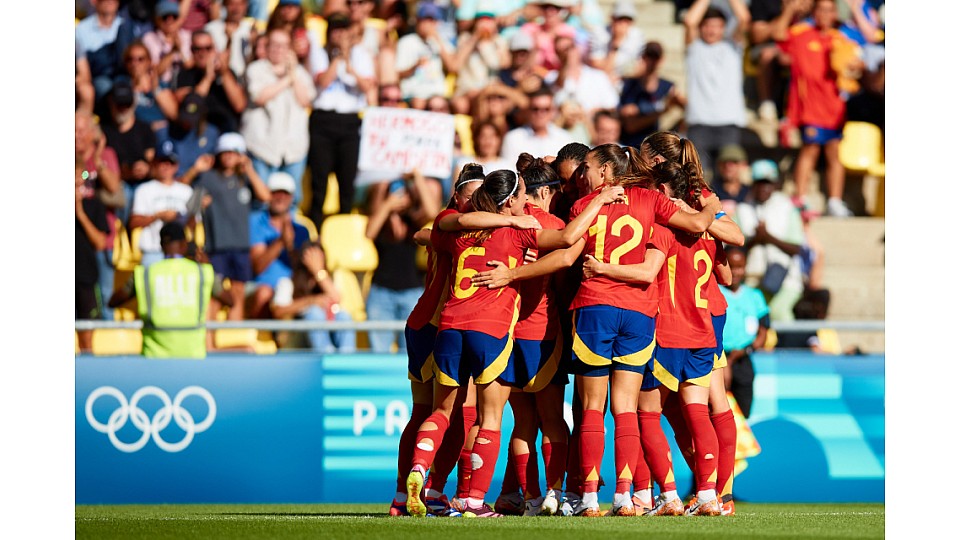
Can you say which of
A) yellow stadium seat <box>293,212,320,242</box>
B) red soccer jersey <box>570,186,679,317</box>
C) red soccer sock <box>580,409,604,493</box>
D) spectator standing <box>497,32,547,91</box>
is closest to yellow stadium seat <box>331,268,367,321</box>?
yellow stadium seat <box>293,212,320,242</box>

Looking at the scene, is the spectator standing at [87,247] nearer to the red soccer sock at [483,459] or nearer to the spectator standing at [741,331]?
the spectator standing at [741,331]

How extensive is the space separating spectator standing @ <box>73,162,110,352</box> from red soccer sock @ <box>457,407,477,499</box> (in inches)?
231

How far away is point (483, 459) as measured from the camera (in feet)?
28.3

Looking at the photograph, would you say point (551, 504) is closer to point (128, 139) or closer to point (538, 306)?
point (538, 306)

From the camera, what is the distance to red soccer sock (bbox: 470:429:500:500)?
864cm

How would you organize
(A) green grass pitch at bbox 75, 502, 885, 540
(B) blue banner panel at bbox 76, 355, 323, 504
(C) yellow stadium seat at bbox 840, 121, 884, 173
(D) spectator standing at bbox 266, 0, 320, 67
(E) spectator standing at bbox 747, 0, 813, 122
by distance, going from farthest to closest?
(E) spectator standing at bbox 747, 0, 813, 122 → (C) yellow stadium seat at bbox 840, 121, 884, 173 → (D) spectator standing at bbox 266, 0, 320, 67 → (B) blue banner panel at bbox 76, 355, 323, 504 → (A) green grass pitch at bbox 75, 502, 885, 540

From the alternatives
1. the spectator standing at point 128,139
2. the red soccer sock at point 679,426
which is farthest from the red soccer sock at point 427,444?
the spectator standing at point 128,139

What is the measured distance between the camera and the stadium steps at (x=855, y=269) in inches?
638

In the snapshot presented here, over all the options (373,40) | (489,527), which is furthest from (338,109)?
(489,527)

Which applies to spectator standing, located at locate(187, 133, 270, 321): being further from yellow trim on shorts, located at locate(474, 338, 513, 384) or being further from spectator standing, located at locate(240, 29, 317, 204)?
yellow trim on shorts, located at locate(474, 338, 513, 384)

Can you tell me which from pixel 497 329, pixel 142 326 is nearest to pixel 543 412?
pixel 497 329

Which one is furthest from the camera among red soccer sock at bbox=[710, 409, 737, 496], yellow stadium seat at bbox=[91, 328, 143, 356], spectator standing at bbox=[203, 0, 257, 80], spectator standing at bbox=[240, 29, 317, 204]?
spectator standing at bbox=[203, 0, 257, 80]
